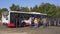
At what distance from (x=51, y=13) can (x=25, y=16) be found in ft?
104

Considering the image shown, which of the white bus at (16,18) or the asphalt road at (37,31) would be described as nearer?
the asphalt road at (37,31)

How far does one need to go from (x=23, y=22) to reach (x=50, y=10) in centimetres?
3590

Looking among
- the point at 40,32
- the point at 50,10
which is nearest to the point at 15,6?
the point at 50,10

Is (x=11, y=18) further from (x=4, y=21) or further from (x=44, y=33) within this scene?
(x=44, y=33)

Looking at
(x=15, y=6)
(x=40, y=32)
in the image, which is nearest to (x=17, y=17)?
(x=40, y=32)

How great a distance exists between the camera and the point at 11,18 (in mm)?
30281

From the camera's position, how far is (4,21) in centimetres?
3662

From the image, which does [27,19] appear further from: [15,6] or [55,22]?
[15,6]

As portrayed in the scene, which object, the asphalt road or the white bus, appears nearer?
the asphalt road

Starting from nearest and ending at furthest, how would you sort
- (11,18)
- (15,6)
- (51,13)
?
(11,18) < (51,13) < (15,6)

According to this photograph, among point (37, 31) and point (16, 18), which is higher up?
point (16, 18)

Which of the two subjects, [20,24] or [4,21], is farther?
[4,21]

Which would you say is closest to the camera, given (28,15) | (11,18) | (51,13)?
(11,18)

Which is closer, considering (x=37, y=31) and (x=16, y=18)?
(x=37, y=31)
